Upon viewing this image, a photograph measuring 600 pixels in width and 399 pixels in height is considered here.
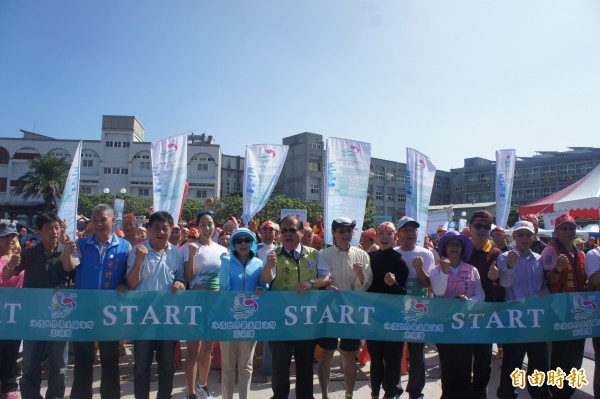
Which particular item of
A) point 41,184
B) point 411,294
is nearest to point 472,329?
point 411,294

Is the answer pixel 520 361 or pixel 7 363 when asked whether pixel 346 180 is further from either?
pixel 7 363

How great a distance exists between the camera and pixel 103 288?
4.02 m

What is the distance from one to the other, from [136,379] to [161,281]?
89cm

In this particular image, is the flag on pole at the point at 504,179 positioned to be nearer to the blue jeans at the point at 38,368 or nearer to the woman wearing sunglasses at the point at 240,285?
the woman wearing sunglasses at the point at 240,285

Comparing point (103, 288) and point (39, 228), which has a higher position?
point (39, 228)

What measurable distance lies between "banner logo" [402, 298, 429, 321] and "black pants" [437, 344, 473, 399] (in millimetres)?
372

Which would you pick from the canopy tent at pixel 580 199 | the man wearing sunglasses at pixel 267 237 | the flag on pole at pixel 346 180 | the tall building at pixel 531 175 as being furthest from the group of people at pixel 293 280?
the tall building at pixel 531 175

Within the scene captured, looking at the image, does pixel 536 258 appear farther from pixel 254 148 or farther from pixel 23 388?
pixel 254 148

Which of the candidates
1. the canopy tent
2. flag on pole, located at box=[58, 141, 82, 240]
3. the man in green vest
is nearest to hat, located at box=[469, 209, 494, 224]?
the man in green vest

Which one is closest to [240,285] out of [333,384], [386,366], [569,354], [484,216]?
[386,366]

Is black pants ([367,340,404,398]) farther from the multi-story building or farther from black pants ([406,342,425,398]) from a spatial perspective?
the multi-story building

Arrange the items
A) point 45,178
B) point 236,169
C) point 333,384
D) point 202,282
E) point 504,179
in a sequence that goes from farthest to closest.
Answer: point 236,169 < point 45,178 < point 504,179 < point 333,384 < point 202,282

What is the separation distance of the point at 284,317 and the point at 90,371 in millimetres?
1830

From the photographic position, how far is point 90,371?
3969mm
